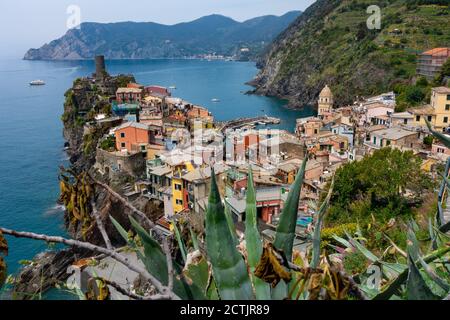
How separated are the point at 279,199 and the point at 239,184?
8.33 ft

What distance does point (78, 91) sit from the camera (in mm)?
36812

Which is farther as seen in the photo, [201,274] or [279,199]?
[279,199]

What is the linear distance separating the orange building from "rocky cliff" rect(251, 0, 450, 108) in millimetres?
27333

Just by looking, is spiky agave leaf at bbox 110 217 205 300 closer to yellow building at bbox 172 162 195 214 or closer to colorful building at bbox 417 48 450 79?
yellow building at bbox 172 162 195 214

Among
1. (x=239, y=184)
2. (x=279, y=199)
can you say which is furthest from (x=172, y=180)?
(x=279, y=199)

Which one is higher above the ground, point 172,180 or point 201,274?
point 201,274

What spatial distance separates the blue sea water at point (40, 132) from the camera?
2211cm

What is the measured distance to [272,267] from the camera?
1.27 meters

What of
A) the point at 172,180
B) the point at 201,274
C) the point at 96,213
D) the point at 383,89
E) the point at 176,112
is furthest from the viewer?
the point at 383,89

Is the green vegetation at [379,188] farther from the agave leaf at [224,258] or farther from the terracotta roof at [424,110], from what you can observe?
the agave leaf at [224,258]

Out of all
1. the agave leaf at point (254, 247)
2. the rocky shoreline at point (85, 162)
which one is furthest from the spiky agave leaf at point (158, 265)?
the rocky shoreline at point (85, 162)

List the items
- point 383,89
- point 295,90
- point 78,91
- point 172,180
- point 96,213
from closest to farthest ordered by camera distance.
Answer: point 96,213, point 172,180, point 78,91, point 383,89, point 295,90

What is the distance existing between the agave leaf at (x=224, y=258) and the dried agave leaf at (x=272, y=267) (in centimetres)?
28
